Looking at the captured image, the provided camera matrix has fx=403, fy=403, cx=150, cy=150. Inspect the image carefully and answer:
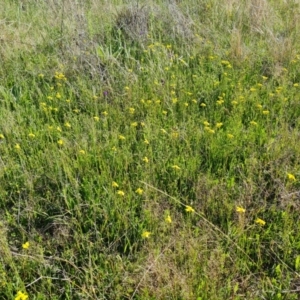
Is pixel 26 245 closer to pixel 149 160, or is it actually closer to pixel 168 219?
pixel 168 219

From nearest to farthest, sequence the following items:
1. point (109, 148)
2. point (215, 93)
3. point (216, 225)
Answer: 1. point (216, 225)
2. point (109, 148)
3. point (215, 93)

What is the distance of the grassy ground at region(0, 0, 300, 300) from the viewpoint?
211cm

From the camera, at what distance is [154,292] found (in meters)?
1.97

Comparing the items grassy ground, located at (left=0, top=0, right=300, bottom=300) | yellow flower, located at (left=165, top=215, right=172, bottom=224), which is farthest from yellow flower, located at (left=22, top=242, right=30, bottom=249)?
yellow flower, located at (left=165, top=215, right=172, bottom=224)

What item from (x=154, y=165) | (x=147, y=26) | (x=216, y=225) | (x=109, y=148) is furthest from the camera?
(x=147, y=26)

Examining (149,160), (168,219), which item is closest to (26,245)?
(168,219)

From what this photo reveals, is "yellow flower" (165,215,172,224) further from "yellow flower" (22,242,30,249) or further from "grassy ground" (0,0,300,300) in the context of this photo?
"yellow flower" (22,242,30,249)

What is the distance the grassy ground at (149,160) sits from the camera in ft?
6.91

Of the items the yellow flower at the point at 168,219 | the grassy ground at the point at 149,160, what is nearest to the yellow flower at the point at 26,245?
the grassy ground at the point at 149,160

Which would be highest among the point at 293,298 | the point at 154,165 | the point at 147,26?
the point at 147,26

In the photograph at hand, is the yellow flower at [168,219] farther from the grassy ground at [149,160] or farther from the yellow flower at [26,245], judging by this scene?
the yellow flower at [26,245]

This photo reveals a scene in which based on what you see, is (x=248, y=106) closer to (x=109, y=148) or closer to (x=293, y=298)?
(x=109, y=148)

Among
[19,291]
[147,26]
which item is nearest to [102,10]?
[147,26]

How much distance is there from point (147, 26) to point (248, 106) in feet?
6.45
